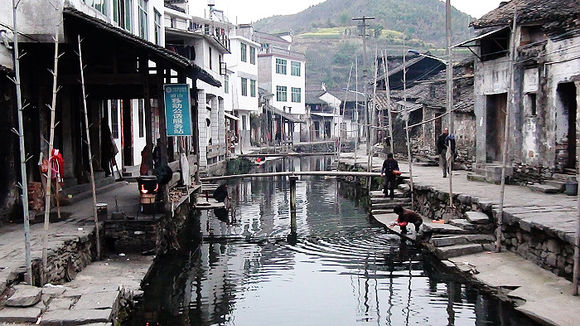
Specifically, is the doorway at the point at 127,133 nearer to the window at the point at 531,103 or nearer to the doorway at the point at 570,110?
the window at the point at 531,103

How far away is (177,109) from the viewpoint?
14.3 metres

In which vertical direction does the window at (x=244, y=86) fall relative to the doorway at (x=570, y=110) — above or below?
above

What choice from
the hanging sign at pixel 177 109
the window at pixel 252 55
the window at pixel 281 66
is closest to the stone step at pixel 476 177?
the hanging sign at pixel 177 109

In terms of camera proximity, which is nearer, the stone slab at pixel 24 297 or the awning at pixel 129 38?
the stone slab at pixel 24 297

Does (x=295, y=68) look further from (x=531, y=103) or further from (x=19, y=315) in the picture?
(x=19, y=315)

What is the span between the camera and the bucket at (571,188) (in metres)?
14.4

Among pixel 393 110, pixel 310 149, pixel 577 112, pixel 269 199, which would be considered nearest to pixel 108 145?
pixel 269 199

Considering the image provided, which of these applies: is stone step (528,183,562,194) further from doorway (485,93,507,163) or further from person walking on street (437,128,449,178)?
person walking on street (437,128,449,178)

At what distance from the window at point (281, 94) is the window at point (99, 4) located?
45.6 meters

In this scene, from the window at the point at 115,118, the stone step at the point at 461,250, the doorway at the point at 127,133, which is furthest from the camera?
the doorway at the point at 127,133

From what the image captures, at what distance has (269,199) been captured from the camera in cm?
2595

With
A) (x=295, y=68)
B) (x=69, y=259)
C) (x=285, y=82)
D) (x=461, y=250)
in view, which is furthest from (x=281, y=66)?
(x=69, y=259)

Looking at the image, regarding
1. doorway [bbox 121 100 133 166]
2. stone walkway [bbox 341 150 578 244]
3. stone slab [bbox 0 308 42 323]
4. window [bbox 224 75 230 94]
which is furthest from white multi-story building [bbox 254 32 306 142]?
stone slab [bbox 0 308 42 323]

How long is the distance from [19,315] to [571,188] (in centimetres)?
1266
